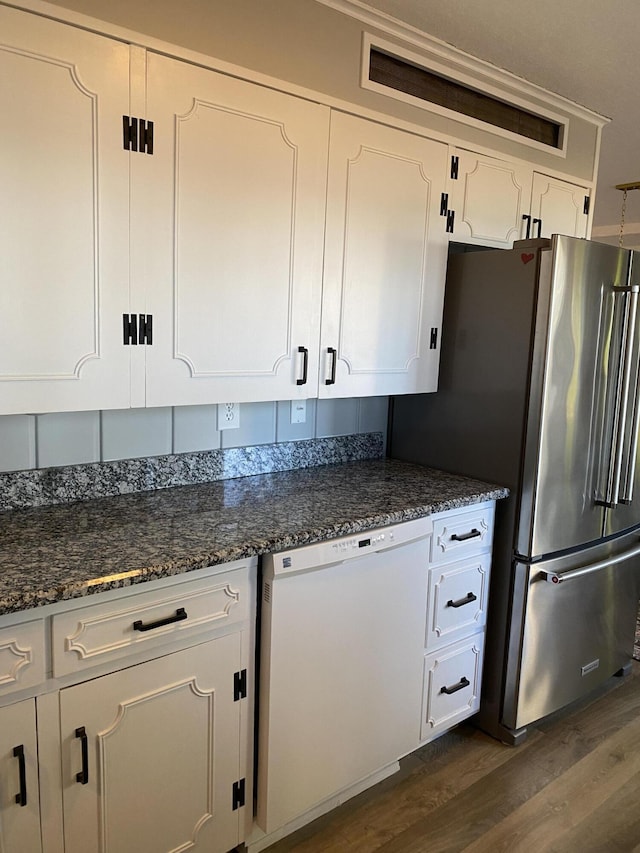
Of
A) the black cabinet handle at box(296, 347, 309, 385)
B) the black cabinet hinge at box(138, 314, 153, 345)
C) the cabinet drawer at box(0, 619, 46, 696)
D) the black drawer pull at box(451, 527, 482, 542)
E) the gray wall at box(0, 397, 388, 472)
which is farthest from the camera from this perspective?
the black drawer pull at box(451, 527, 482, 542)

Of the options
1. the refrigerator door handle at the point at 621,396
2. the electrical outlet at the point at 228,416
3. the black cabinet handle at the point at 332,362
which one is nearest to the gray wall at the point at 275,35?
the black cabinet handle at the point at 332,362

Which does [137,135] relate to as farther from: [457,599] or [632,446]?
[632,446]

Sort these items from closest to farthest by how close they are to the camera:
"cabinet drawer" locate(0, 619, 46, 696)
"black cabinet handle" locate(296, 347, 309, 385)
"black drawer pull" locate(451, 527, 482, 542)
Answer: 1. "cabinet drawer" locate(0, 619, 46, 696)
2. "black cabinet handle" locate(296, 347, 309, 385)
3. "black drawer pull" locate(451, 527, 482, 542)

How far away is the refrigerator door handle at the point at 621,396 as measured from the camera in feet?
7.44

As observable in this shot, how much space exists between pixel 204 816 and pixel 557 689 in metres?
1.44

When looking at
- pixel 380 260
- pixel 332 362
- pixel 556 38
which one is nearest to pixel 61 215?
pixel 332 362

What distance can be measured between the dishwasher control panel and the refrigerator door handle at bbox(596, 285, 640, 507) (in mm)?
828

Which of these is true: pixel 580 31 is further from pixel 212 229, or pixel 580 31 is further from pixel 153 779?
pixel 153 779

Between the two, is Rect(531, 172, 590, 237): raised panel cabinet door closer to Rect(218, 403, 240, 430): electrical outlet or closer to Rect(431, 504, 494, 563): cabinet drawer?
Rect(431, 504, 494, 563): cabinet drawer

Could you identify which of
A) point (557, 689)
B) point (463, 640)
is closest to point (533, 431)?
point (463, 640)

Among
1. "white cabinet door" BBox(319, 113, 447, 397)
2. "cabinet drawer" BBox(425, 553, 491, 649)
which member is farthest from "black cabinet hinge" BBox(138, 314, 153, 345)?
"cabinet drawer" BBox(425, 553, 491, 649)

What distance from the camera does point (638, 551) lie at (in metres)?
2.63

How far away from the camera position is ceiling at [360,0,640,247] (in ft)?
6.22

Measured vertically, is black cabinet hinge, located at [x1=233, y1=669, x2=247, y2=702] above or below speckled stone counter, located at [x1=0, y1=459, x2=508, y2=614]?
below
